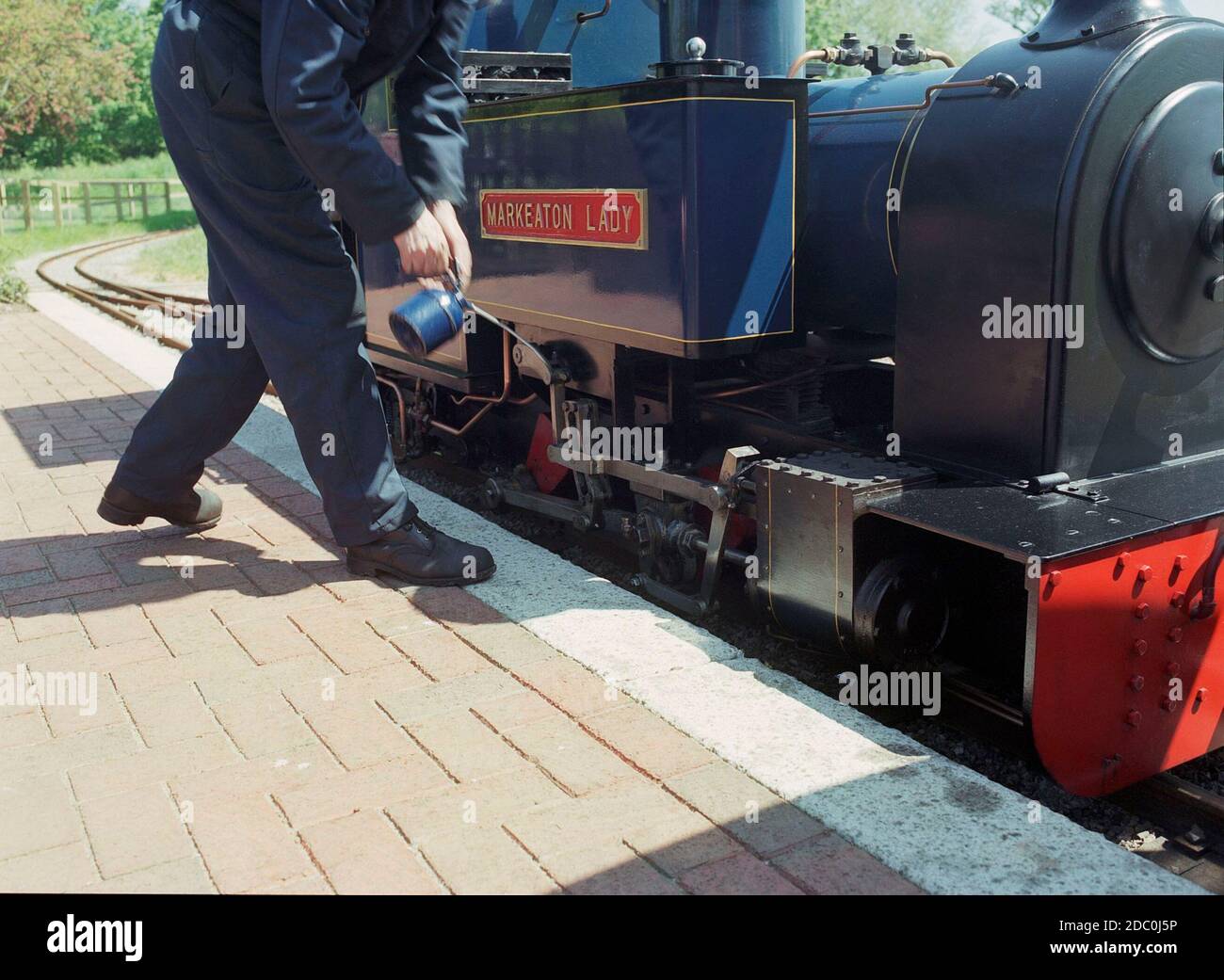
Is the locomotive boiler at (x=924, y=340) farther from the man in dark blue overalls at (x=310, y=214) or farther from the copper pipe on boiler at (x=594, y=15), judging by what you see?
the man in dark blue overalls at (x=310, y=214)

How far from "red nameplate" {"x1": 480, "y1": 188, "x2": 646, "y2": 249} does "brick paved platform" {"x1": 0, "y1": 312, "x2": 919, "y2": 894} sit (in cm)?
111

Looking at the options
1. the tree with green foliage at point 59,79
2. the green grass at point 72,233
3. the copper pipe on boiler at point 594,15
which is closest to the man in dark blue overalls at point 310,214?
the copper pipe on boiler at point 594,15

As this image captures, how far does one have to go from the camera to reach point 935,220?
287cm

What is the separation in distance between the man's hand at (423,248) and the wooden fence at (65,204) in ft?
89.9

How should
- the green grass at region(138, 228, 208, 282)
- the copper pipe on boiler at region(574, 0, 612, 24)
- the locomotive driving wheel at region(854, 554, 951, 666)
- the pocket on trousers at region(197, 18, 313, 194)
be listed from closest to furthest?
the locomotive driving wheel at region(854, 554, 951, 666), the pocket on trousers at region(197, 18, 313, 194), the copper pipe on boiler at region(574, 0, 612, 24), the green grass at region(138, 228, 208, 282)

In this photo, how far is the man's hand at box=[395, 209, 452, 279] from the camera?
3162mm

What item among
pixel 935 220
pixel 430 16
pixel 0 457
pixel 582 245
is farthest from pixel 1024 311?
pixel 0 457

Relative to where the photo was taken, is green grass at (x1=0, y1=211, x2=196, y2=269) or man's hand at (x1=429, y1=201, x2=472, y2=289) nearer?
man's hand at (x1=429, y1=201, x2=472, y2=289)

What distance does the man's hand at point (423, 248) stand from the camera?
3.16 metres

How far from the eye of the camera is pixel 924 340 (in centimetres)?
296

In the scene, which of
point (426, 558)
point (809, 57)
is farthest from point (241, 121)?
point (809, 57)

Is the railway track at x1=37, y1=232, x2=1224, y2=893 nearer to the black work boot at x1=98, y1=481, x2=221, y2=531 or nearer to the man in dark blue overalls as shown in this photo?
the man in dark blue overalls

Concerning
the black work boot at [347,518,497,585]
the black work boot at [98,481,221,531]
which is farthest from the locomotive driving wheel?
the black work boot at [98,481,221,531]

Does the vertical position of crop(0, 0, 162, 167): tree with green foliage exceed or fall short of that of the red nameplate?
it exceeds it
